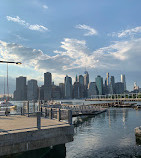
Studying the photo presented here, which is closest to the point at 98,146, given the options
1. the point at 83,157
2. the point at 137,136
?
the point at 83,157

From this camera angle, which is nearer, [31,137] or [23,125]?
[31,137]

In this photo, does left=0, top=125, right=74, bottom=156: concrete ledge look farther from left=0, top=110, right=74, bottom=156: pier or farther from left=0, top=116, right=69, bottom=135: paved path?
left=0, top=116, right=69, bottom=135: paved path

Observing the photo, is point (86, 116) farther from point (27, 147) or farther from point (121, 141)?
point (27, 147)

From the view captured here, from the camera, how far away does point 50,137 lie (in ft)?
35.2

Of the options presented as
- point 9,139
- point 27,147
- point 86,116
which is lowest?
point 86,116

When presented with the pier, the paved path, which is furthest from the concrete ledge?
the paved path

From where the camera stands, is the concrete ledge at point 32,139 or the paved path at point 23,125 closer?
the concrete ledge at point 32,139

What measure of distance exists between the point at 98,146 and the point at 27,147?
12.0 meters

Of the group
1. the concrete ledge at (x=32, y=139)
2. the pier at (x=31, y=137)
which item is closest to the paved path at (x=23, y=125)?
the pier at (x=31, y=137)

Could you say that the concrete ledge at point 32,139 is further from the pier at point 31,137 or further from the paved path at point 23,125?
the paved path at point 23,125

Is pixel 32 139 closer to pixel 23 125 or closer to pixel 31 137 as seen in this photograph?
pixel 31 137

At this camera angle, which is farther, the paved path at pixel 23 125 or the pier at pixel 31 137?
the paved path at pixel 23 125

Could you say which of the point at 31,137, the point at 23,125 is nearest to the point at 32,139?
the point at 31,137

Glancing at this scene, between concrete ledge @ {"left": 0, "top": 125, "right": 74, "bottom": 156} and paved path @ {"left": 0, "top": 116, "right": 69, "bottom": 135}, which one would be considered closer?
concrete ledge @ {"left": 0, "top": 125, "right": 74, "bottom": 156}
